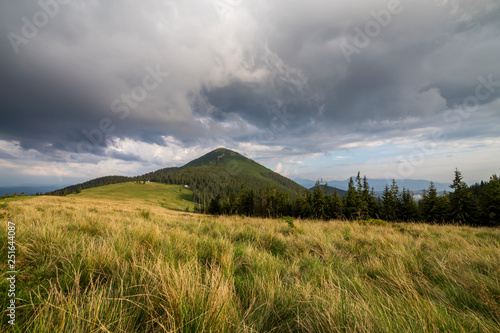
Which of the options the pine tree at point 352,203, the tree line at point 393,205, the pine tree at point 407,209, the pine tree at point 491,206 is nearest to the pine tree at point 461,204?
the tree line at point 393,205

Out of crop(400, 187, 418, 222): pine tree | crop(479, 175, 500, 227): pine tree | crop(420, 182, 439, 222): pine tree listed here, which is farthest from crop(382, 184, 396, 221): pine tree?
crop(479, 175, 500, 227): pine tree

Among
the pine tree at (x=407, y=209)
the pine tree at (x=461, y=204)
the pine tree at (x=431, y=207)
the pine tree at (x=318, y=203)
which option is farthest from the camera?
the pine tree at (x=318, y=203)

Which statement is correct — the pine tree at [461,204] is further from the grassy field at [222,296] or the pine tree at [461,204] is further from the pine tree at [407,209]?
the grassy field at [222,296]

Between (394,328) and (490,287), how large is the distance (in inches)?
78.9

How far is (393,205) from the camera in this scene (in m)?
50.9

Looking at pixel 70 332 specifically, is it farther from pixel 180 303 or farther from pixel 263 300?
pixel 263 300

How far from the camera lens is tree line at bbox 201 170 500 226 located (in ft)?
119

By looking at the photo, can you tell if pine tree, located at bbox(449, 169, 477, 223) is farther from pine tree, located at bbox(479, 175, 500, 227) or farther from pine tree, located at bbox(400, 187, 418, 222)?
pine tree, located at bbox(400, 187, 418, 222)

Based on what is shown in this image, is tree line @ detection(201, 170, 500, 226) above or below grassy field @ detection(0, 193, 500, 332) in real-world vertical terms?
below

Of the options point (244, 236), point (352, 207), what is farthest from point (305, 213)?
point (244, 236)

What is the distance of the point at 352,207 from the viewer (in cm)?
4809

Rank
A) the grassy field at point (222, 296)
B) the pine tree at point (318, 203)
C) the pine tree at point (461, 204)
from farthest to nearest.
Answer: the pine tree at point (318, 203), the pine tree at point (461, 204), the grassy field at point (222, 296)

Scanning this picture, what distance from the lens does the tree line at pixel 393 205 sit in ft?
119

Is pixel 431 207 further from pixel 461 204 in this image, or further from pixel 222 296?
pixel 222 296
